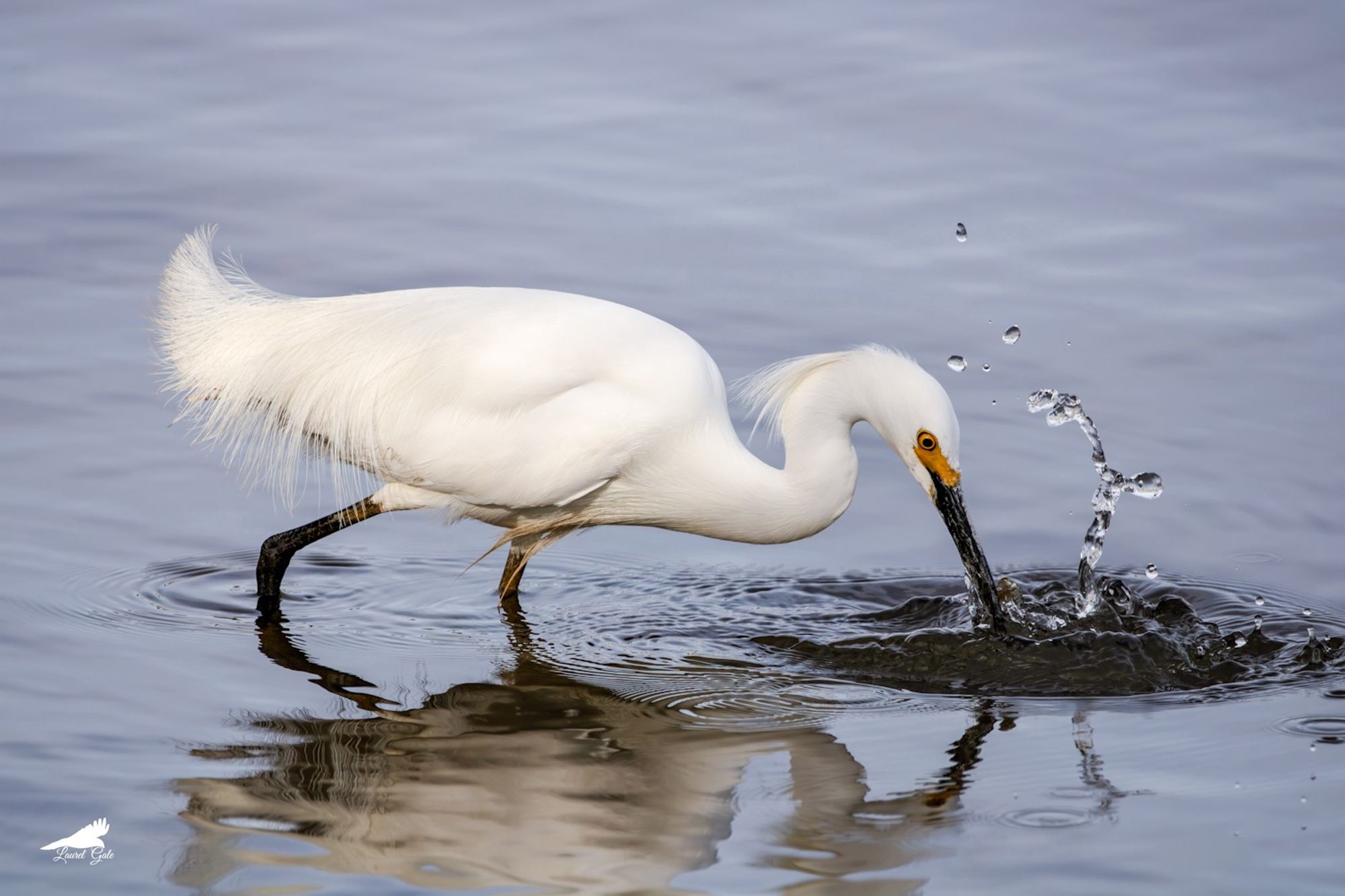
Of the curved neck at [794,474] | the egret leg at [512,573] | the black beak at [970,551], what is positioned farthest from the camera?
the egret leg at [512,573]

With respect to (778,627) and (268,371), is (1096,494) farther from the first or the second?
(268,371)

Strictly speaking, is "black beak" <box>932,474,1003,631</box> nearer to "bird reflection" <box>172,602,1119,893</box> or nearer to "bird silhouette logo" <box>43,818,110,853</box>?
"bird reflection" <box>172,602,1119,893</box>

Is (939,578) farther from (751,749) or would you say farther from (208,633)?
(208,633)

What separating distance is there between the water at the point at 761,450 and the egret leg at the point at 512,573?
0.08 meters

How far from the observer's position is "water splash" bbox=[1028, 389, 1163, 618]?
650 cm

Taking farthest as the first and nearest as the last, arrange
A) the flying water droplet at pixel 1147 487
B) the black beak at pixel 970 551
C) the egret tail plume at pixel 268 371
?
the flying water droplet at pixel 1147 487 < the egret tail plume at pixel 268 371 < the black beak at pixel 970 551

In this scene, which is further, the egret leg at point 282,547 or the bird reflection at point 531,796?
the egret leg at point 282,547

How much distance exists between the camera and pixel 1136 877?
4504 mm

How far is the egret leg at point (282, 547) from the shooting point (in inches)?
255

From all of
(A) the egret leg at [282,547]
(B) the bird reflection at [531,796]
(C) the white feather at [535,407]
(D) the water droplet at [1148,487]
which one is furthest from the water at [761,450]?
(C) the white feather at [535,407]

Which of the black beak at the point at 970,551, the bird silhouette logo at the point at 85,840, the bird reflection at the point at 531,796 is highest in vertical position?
the black beak at the point at 970,551

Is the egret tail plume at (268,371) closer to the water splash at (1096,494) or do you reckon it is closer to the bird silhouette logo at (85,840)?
the bird silhouette logo at (85,840)

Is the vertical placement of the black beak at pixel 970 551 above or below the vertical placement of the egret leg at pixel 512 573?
above

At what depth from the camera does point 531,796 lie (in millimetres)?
4992
